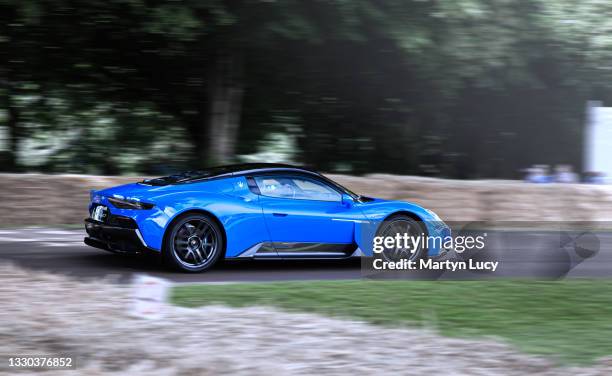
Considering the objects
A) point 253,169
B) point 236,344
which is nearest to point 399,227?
point 253,169

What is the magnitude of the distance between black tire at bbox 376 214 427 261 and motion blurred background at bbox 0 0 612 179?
659 cm

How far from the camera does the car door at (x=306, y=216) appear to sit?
938cm

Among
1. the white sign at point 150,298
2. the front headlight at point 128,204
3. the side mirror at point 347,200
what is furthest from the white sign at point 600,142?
the white sign at point 150,298

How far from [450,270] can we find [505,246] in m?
3.29

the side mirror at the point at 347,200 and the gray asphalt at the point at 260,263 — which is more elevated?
the side mirror at the point at 347,200

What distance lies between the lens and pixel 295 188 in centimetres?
964

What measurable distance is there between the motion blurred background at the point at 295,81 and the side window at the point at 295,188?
20.1 ft

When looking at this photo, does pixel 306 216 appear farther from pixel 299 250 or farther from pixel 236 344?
pixel 236 344

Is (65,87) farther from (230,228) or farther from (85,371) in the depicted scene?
(85,371)

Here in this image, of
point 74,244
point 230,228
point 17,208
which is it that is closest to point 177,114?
point 17,208

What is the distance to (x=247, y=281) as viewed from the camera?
8797mm

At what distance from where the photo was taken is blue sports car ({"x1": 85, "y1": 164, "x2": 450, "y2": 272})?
8836 mm

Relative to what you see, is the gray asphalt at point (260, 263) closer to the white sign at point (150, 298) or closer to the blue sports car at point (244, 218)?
the blue sports car at point (244, 218)

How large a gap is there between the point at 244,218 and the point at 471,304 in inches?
108
